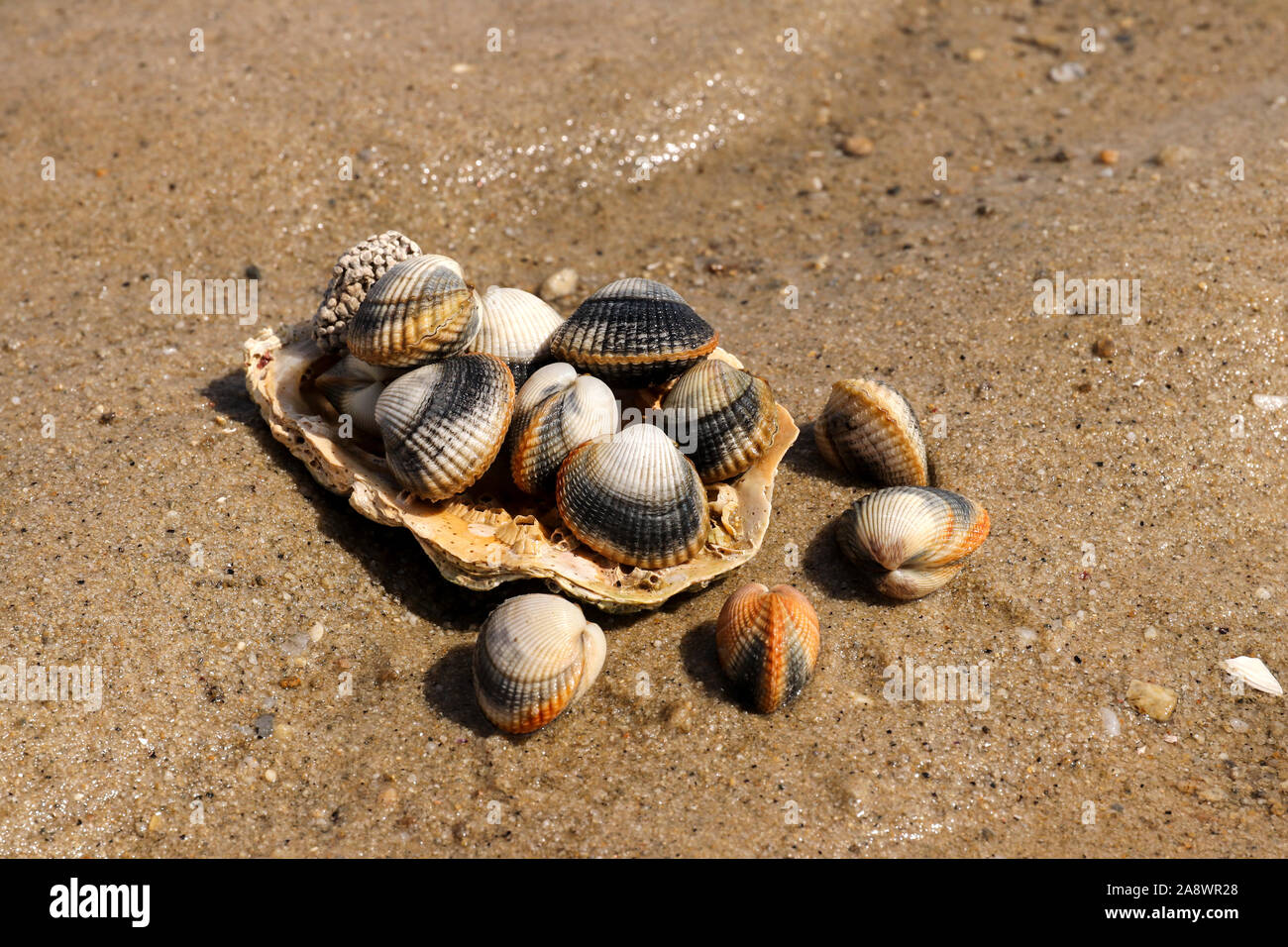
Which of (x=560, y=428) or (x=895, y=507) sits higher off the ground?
(x=560, y=428)

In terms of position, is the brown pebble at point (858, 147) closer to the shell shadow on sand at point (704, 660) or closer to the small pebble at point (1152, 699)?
the shell shadow on sand at point (704, 660)

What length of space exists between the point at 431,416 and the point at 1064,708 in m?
3.02

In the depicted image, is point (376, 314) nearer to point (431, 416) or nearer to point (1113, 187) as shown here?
point (431, 416)

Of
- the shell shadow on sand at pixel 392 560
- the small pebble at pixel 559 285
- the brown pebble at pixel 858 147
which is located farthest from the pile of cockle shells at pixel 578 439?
the brown pebble at pixel 858 147

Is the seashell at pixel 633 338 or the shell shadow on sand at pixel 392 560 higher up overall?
the seashell at pixel 633 338

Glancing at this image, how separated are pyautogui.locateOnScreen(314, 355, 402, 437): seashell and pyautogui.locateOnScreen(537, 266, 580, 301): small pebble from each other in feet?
7.73

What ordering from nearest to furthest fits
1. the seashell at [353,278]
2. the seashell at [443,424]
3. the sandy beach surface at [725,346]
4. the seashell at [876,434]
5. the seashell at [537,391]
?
the sandy beach surface at [725,346], the seashell at [443,424], the seashell at [537,391], the seashell at [353,278], the seashell at [876,434]

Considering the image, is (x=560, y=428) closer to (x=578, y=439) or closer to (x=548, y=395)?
(x=578, y=439)

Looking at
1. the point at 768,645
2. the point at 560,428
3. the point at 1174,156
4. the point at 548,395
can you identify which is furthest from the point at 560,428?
the point at 1174,156

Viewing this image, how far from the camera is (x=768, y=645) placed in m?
3.99

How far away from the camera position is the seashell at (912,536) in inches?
171

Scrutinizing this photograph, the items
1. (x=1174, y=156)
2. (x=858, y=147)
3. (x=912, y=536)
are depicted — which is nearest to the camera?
(x=912, y=536)

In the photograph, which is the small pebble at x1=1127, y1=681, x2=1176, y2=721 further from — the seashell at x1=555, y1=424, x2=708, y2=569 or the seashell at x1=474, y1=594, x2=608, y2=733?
the seashell at x1=474, y1=594, x2=608, y2=733

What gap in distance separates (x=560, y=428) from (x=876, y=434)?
167 cm
